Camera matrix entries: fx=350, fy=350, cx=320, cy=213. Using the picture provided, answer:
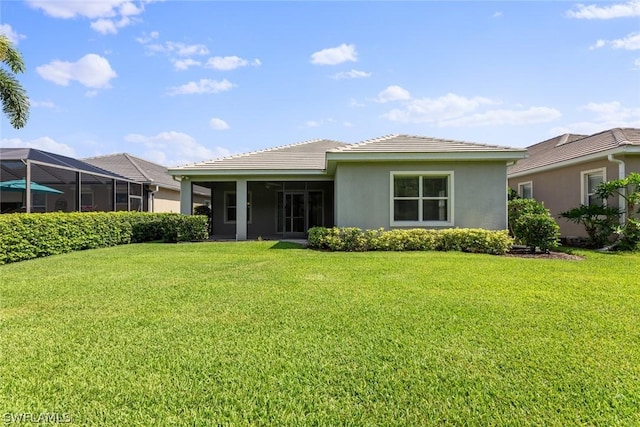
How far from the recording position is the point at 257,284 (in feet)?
21.6

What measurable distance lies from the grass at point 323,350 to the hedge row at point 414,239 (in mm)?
3923

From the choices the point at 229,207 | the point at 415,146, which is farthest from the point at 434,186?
the point at 229,207

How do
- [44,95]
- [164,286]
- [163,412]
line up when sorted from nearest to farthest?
[163,412] < [164,286] < [44,95]

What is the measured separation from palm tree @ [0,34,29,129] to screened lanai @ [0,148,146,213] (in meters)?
1.43

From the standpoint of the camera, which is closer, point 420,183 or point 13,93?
point 420,183

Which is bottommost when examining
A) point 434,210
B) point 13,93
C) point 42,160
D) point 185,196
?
point 434,210

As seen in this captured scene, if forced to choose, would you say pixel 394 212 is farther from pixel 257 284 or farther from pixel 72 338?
pixel 72 338

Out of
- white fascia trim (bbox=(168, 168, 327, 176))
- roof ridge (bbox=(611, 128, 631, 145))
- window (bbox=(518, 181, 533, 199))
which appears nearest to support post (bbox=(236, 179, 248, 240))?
white fascia trim (bbox=(168, 168, 327, 176))

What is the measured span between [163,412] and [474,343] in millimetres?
3136

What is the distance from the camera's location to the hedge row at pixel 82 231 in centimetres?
948

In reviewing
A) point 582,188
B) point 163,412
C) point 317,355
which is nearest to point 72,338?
point 163,412

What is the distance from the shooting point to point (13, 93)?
Result: 42.5 feet

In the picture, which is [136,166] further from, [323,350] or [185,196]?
[323,350]

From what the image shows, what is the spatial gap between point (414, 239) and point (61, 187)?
1796 cm
